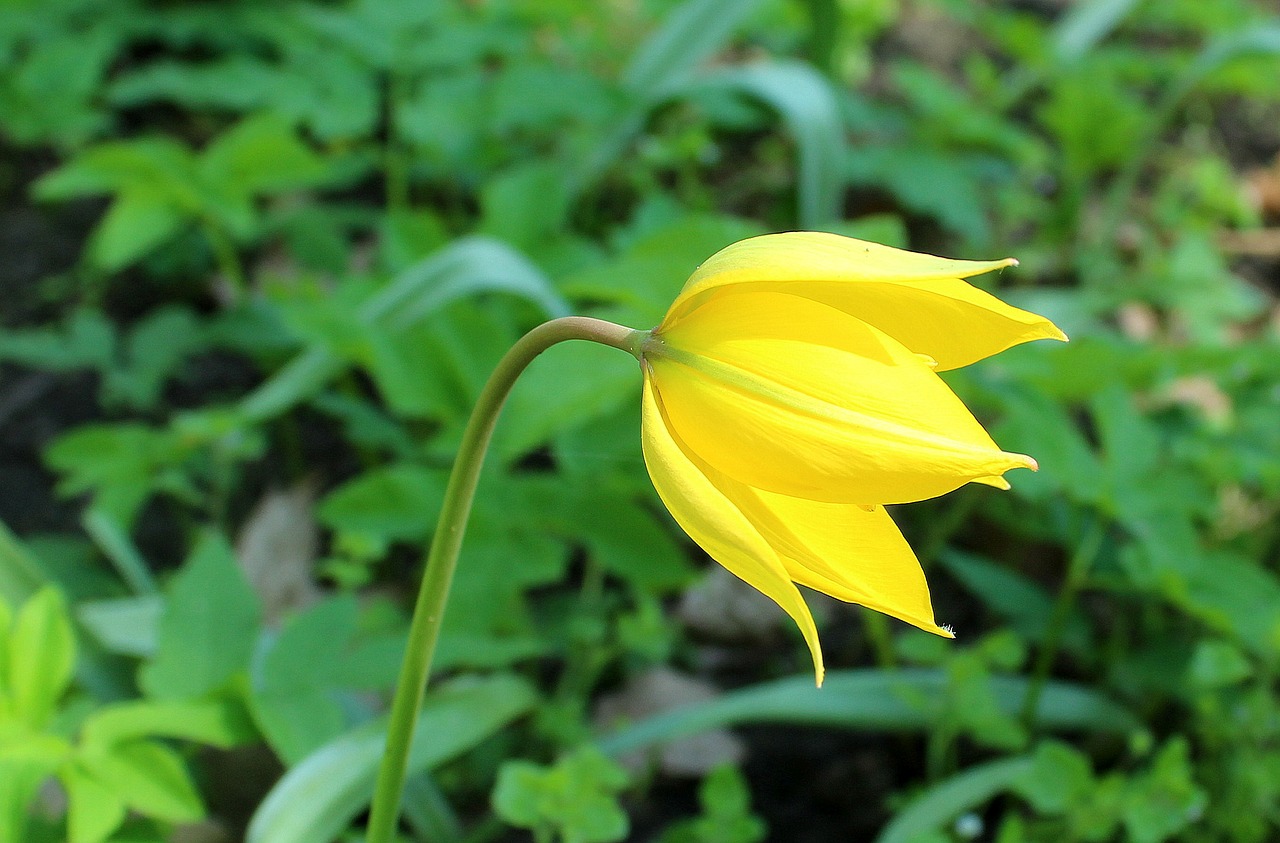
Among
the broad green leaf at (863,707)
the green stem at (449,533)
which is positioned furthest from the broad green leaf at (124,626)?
the green stem at (449,533)

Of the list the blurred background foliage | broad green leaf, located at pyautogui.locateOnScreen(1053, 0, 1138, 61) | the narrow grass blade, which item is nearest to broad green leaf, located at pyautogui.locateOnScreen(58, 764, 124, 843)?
the blurred background foliage

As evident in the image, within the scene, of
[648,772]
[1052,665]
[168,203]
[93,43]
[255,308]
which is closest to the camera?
[648,772]

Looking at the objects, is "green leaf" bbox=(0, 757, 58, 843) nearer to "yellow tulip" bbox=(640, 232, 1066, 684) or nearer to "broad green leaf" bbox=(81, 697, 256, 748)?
"broad green leaf" bbox=(81, 697, 256, 748)

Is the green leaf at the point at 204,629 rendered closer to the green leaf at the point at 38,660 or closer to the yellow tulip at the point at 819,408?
the green leaf at the point at 38,660

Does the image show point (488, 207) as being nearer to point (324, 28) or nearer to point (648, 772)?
point (324, 28)

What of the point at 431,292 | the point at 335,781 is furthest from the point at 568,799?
the point at 431,292

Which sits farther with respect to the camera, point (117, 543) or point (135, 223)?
point (135, 223)

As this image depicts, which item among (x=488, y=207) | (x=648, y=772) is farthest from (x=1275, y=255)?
(x=648, y=772)

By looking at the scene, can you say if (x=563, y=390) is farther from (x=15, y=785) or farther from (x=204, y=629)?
(x=15, y=785)
